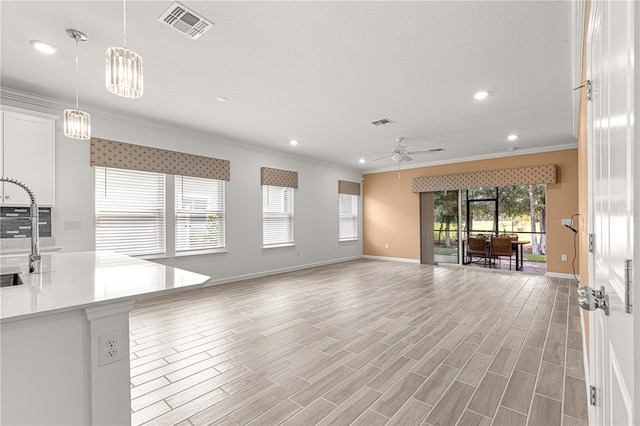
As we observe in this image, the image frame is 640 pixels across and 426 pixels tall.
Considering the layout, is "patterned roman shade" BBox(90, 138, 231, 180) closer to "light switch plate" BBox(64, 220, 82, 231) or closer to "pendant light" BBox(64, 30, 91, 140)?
"light switch plate" BBox(64, 220, 82, 231)

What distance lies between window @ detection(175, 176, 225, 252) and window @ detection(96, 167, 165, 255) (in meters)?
0.29

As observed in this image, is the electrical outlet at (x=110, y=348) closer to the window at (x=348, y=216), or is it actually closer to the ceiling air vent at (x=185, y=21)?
the ceiling air vent at (x=185, y=21)

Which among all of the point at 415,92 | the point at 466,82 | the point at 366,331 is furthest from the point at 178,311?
the point at 466,82

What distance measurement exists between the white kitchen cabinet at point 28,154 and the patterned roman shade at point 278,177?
332cm

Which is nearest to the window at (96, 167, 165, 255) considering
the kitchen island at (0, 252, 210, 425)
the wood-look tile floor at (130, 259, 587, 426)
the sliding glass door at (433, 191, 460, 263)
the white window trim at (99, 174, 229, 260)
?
the white window trim at (99, 174, 229, 260)

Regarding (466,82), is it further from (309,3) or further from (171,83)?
(171,83)

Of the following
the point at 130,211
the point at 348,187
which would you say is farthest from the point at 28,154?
the point at 348,187

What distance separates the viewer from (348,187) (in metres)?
8.34

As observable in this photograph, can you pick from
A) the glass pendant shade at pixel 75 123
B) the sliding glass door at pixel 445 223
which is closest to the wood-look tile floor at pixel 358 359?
the glass pendant shade at pixel 75 123

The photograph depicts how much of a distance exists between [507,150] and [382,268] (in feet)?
12.6

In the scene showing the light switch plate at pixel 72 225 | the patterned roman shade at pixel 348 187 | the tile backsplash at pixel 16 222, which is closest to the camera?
the tile backsplash at pixel 16 222

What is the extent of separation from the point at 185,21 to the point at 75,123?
1.25 metres

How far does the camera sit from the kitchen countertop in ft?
3.51

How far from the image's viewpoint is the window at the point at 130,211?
4.13 metres
